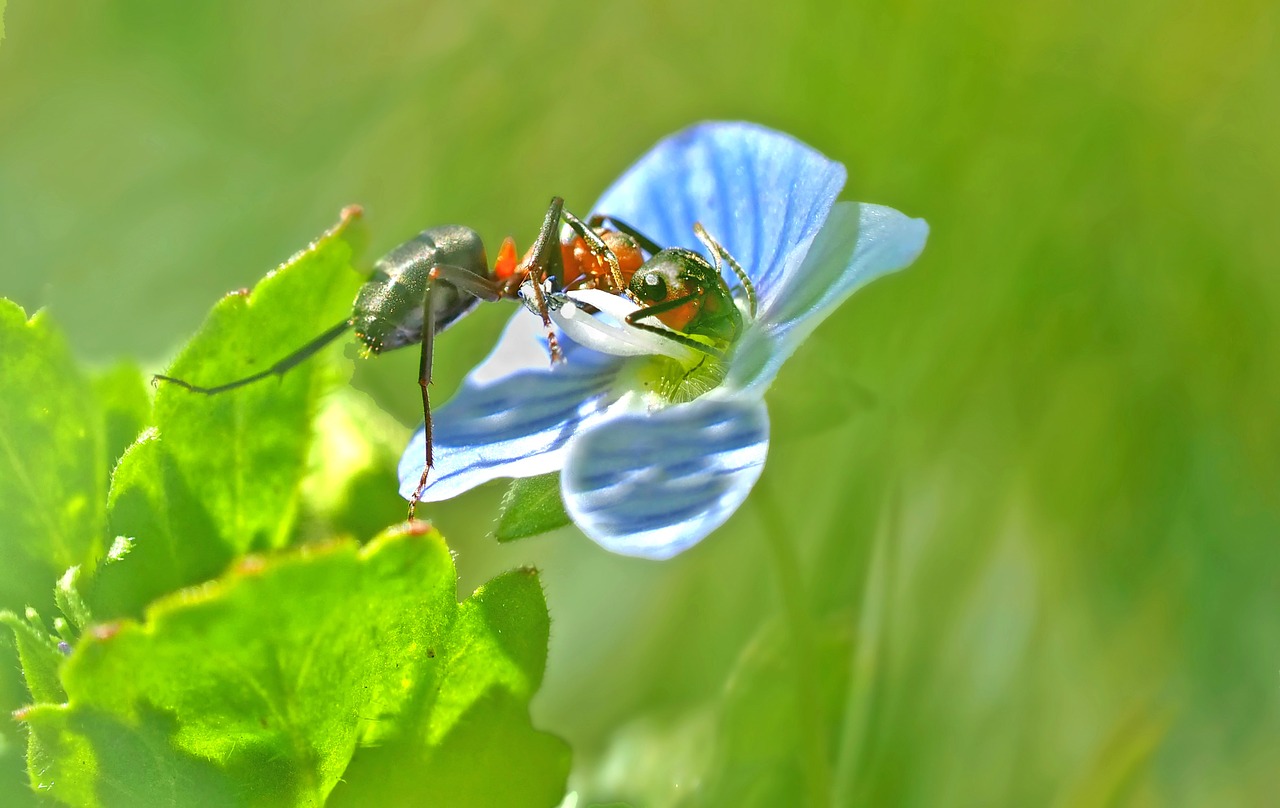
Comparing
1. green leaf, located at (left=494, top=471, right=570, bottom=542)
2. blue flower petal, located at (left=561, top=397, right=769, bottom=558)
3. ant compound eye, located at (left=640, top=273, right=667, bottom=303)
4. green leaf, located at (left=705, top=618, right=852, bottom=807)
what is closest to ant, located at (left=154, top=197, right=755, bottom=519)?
ant compound eye, located at (left=640, top=273, right=667, bottom=303)

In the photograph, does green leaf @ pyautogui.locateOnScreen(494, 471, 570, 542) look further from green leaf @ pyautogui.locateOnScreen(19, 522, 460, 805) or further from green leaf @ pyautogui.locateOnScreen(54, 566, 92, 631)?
green leaf @ pyautogui.locateOnScreen(54, 566, 92, 631)

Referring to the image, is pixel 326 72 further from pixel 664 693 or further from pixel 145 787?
pixel 145 787

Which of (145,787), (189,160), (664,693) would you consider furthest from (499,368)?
(189,160)

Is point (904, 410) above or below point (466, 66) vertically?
below

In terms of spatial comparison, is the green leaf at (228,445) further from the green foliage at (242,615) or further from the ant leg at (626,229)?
the ant leg at (626,229)

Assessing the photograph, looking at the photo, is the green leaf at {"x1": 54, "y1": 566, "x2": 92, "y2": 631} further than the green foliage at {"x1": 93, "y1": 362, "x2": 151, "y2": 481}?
No

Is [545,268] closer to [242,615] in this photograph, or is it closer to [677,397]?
[677,397]
